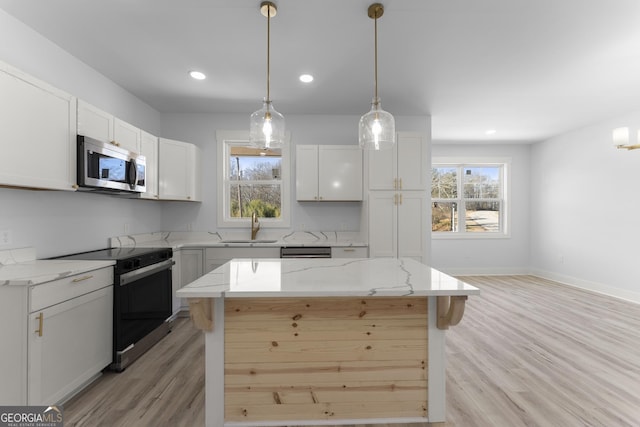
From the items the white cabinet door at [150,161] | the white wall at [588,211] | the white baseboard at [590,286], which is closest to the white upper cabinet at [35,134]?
the white cabinet door at [150,161]

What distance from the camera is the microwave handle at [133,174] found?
2.93m

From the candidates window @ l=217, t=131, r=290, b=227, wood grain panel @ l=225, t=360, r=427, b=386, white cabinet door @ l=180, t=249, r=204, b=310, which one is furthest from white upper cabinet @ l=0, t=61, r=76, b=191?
window @ l=217, t=131, r=290, b=227

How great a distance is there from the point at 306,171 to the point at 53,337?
293 centimetres

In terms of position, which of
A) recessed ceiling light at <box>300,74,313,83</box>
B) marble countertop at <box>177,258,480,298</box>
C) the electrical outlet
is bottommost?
marble countertop at <box>177,258,480,298</box>

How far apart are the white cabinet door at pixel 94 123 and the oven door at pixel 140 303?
120 cm

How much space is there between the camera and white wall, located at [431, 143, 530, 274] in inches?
242

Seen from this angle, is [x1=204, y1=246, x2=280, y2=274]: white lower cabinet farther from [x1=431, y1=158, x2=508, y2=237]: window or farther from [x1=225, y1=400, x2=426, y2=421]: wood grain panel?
[x1=431, y1=158, x2=508, y2=237]: window

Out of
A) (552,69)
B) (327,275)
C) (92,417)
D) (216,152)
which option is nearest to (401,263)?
(327,275)

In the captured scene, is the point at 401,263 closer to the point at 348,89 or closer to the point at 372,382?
the point at 372,382

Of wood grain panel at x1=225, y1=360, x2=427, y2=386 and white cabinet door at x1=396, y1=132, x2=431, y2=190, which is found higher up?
white cabinet door at x1=396, y1=132, x2=431, y2=190

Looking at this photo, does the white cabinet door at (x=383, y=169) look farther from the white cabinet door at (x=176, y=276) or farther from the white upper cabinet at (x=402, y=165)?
the white cabinet door at (x=176, y=276)

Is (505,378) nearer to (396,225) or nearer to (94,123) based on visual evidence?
(396,225)

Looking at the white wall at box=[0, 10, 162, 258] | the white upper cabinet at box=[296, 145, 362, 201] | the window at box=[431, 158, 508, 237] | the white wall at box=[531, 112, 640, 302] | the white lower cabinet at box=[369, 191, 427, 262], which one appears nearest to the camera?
the white wall at box=[0, 10, 162, 258]

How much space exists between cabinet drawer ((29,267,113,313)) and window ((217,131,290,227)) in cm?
212
